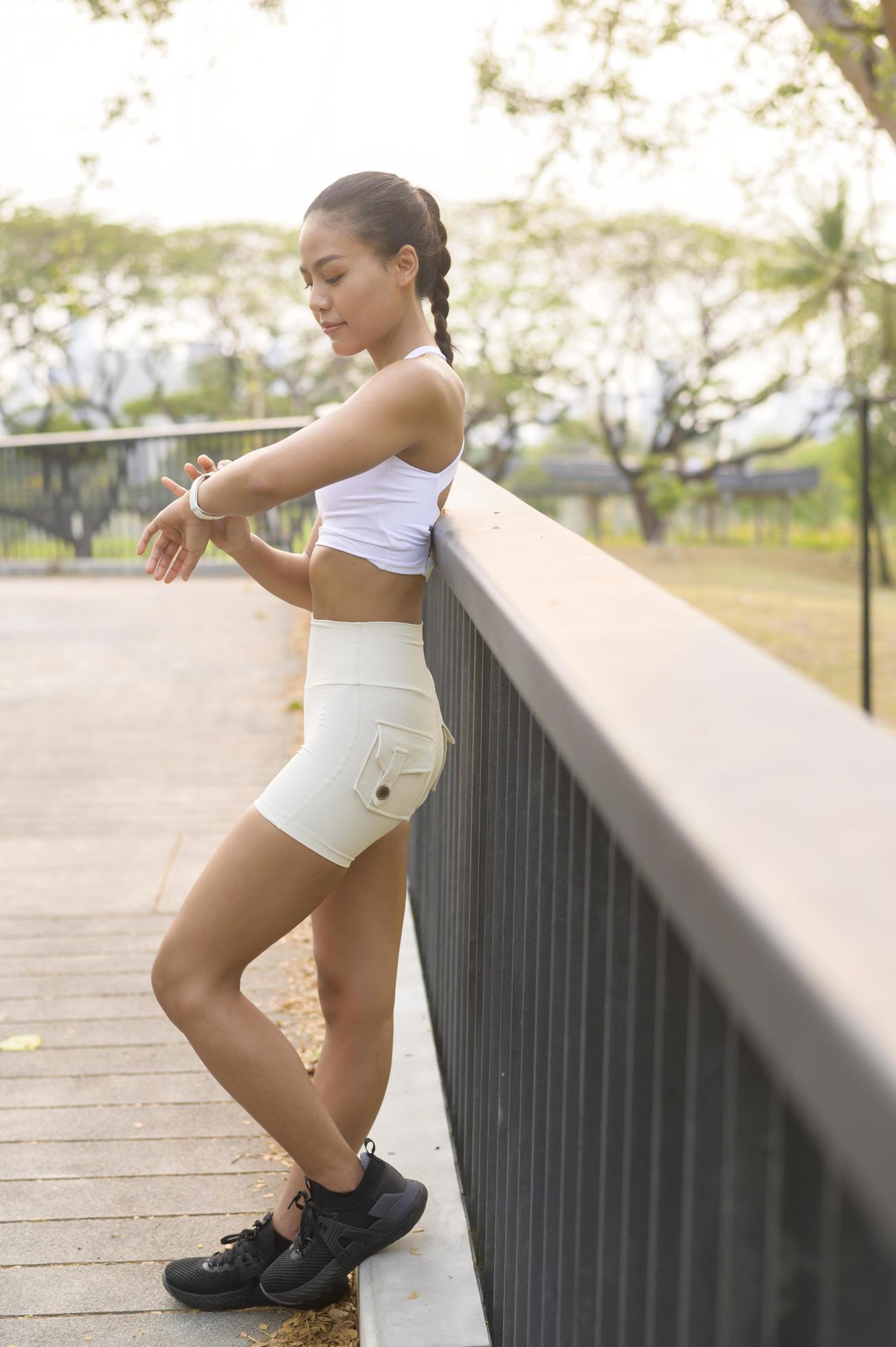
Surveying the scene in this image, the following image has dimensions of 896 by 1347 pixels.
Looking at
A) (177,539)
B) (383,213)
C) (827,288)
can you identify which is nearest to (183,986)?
(177,539)

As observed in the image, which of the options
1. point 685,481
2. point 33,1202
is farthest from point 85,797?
point 685,481

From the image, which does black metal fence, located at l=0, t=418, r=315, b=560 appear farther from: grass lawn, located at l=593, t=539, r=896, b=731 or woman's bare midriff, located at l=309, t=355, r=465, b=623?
woman's bare midriff, located at l=309, t=355, r=465, b=623

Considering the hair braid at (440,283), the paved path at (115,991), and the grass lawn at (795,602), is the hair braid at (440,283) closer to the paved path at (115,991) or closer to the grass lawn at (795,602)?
the paved path at (115,991)

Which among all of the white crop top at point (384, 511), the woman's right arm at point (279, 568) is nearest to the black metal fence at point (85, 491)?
the woman's right arm at point (279, 568)

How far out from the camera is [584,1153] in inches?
55.7

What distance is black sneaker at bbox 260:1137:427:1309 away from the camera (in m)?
2.36

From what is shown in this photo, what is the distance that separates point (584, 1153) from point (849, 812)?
2.62 feet

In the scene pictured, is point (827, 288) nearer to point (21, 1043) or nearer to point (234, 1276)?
point (21, 1043)

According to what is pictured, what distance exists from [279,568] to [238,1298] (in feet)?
4.21

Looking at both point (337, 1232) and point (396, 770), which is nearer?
point (396, 770)

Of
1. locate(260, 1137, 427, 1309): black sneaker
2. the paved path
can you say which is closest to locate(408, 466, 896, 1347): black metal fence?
locate(260, 1137, 427, 1309): black sneaker

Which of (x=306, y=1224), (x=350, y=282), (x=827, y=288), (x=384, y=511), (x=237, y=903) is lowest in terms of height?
(x=306, y=1224)

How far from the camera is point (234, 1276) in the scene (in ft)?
7.97

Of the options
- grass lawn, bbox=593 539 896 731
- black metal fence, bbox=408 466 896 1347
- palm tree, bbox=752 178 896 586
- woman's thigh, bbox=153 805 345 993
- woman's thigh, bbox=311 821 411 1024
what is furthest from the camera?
palm tree, bbox=752 178 896 586
